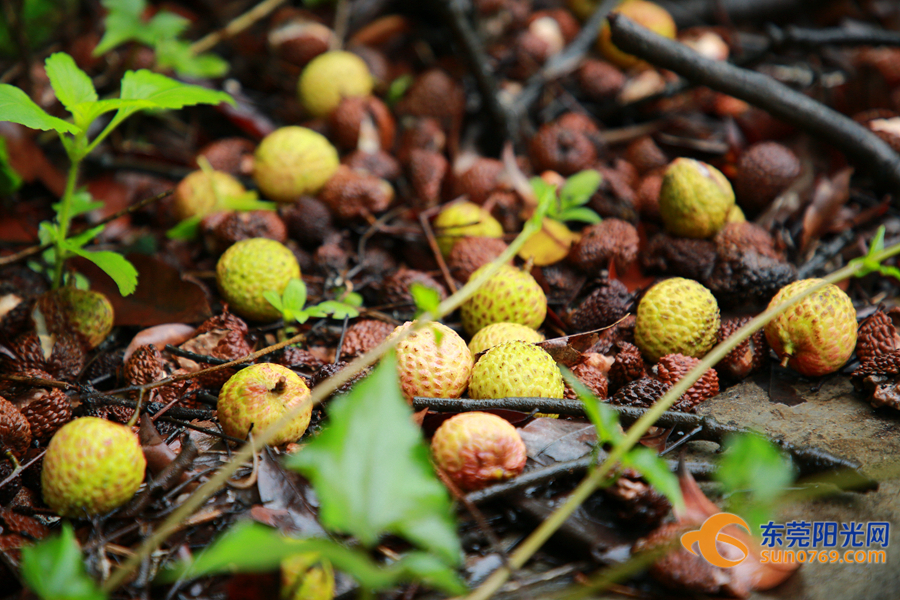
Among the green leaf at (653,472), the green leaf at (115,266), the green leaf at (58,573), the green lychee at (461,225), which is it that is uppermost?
the green leaf at (115,266)

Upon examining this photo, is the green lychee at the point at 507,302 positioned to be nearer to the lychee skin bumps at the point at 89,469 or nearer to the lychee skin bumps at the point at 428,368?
the lychee skin bumps at the point at 428,368

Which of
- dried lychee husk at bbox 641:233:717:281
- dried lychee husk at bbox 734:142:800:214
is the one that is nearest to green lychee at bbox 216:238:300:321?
dried lychee husk at bbox 641:233:717:281

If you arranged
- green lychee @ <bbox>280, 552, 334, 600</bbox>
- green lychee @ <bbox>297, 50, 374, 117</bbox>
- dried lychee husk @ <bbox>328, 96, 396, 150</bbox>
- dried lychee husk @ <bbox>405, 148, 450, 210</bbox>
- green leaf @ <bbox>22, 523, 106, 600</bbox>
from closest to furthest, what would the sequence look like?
green leaf @ <bbox>22, 523, 106, 600</bbox>, green lychee @ <bbox>280, 552, 334, 600</bbox>, dried lychee husk @ <bbox>405, 148, 450, 210</bbox>, dried lychee husk @ <bbox>328, 96, 396, 150</bbox>, green lychee @ <bbox>297, 50, 374, 117</bbox>

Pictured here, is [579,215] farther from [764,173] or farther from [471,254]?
[764,173]

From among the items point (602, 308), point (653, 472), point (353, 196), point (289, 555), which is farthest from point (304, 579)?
point (353, 196)

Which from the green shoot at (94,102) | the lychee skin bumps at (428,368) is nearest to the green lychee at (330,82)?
Result: the green shoot at (94,102)

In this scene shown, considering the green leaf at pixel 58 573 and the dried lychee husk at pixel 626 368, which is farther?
the dried lychee husk at pixel 626 368

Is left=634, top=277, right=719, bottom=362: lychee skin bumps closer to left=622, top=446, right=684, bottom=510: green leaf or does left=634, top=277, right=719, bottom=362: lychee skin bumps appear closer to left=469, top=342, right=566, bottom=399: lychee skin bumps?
left=469, top=342, right=566, bottom=399: lychee skin bumps
